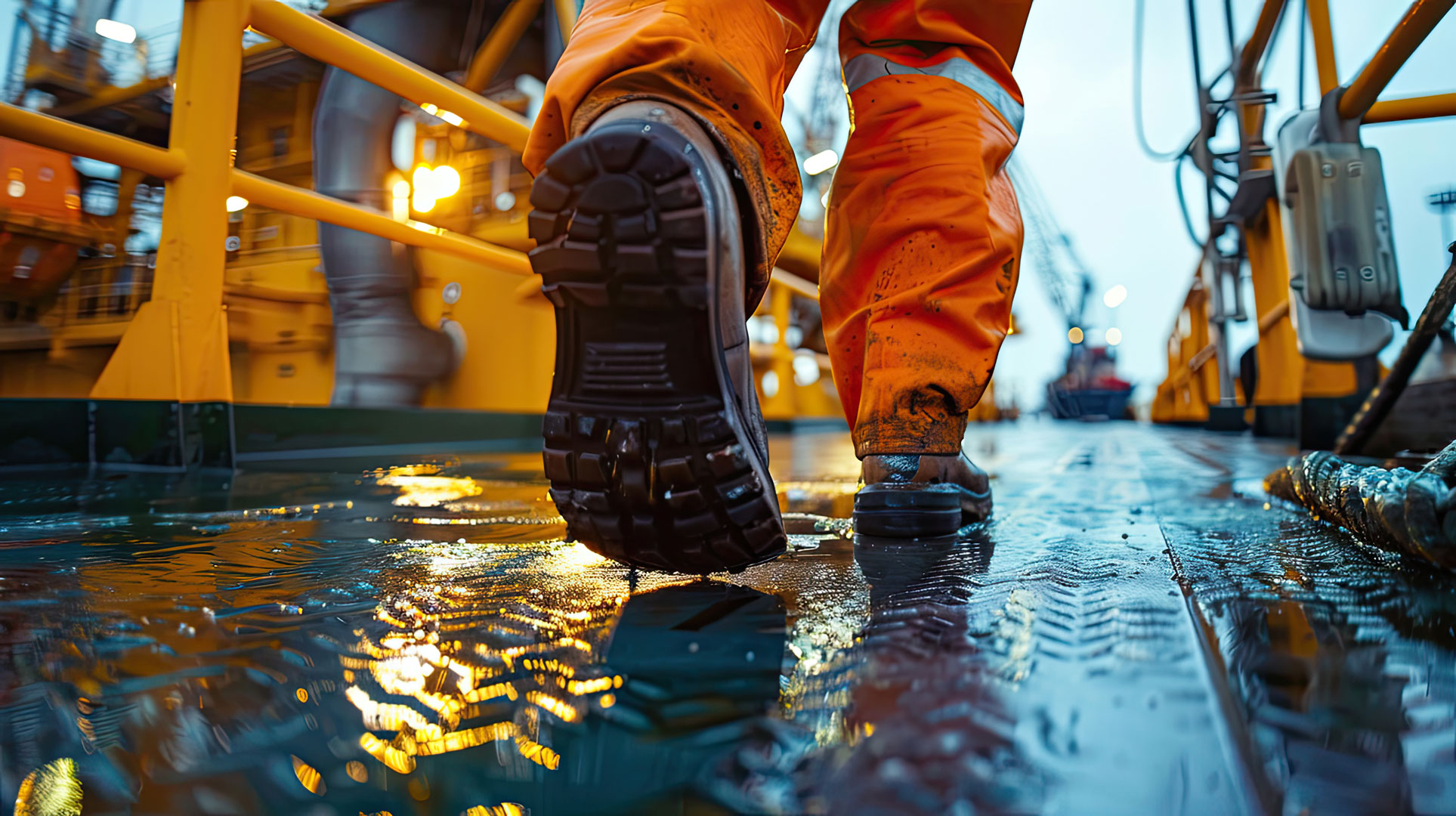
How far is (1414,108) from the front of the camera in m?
1.75

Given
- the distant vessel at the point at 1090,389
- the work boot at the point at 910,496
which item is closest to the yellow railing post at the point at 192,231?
the work boot at the point at 910,496

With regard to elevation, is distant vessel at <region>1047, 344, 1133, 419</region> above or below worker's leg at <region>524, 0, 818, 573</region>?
above

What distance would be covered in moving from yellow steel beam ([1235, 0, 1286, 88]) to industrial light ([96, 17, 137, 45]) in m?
3.36

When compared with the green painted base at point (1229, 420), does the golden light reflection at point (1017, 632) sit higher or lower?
lower

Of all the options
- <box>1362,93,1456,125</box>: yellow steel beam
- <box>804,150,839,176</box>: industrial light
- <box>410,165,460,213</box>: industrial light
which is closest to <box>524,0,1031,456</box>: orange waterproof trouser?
<box>1362,93,1456,125</box>: yellow steel beam

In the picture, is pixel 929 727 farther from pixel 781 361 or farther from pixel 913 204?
pixel 781 361

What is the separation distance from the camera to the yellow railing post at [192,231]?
141 centimetres

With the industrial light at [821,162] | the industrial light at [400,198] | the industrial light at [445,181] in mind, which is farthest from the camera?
the industrial light at [821,162]

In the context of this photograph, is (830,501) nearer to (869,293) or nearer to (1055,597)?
(869,293)

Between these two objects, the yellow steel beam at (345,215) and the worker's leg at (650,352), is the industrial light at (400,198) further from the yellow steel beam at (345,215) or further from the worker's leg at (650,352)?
the worker's leg at (650,352)

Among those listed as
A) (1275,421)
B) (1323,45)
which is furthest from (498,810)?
(1275,421)

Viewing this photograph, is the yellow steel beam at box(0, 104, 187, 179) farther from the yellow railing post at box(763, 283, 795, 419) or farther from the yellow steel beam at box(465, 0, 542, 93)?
the yellow railing post at box(763, 283, 795, 419)

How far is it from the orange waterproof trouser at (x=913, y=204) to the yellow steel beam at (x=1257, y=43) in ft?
7.30

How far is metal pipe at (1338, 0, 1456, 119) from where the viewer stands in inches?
57.0
